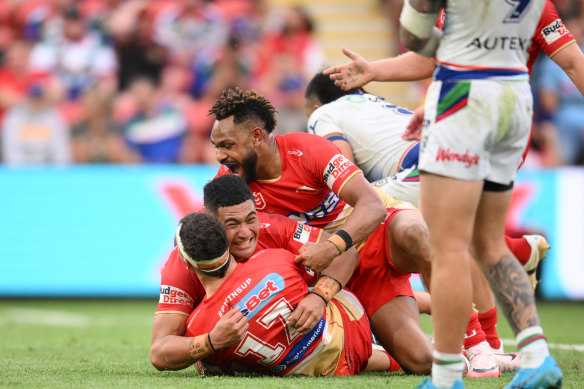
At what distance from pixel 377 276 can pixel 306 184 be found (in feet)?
2.30

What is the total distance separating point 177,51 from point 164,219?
3078mm

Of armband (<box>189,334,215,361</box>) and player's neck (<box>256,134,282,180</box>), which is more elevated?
player's neck (<box>256,134,282,180</box>)

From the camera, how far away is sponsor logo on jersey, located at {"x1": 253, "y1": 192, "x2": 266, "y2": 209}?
514 cm

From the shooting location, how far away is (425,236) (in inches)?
189

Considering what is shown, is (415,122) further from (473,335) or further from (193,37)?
(193,37)

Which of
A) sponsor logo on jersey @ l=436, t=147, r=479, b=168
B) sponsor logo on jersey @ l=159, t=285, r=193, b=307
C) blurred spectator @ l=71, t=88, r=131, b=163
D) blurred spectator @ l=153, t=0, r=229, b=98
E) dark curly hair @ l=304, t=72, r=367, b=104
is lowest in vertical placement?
blurred spectator @ l=71, t=88, r=131, b=163

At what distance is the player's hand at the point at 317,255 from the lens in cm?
444

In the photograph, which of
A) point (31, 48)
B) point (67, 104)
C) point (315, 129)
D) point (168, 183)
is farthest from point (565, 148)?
point (31, 48)

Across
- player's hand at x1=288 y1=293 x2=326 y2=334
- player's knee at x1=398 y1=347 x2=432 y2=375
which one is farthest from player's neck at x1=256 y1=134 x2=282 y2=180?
player's knee at x1=398 y1=347 x2=432 y2=375

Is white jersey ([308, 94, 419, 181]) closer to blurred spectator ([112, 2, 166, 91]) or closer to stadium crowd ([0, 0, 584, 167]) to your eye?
stadium crowd ([0, 0, 584, 167])

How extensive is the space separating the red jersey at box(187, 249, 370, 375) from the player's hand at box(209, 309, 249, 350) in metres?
0.09

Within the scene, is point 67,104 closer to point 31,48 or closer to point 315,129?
point 31,48

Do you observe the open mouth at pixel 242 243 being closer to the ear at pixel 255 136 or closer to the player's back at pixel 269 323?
the player's back at pixel 269 323

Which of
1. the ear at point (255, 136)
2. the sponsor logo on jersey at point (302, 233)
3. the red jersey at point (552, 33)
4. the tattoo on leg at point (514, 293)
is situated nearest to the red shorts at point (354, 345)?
the sponsor logo on jersey at point (302, 233)
